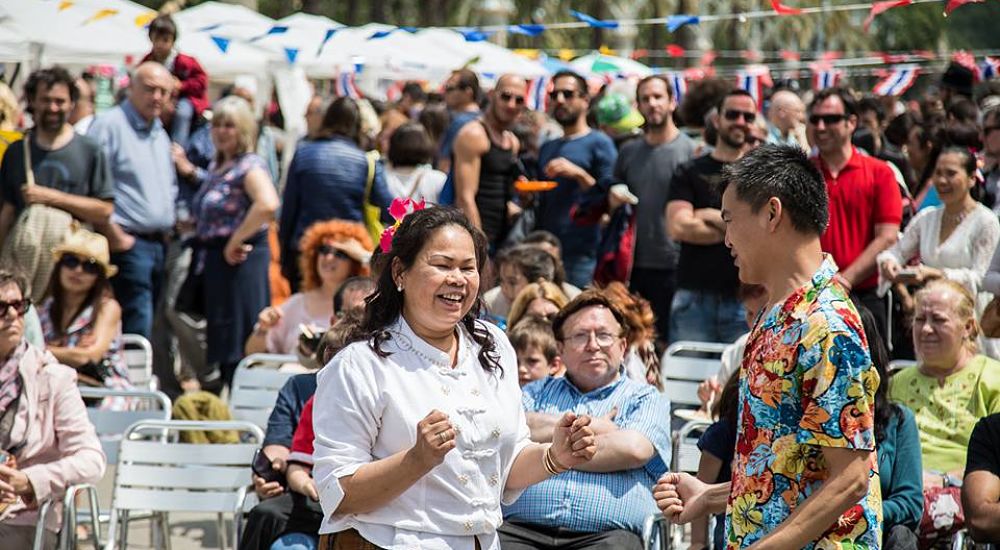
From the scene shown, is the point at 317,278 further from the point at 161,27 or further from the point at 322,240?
→ the point at 161,27

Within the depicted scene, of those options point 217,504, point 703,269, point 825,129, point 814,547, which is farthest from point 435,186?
point 814,547

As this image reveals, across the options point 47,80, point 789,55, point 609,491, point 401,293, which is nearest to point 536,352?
point 609,491

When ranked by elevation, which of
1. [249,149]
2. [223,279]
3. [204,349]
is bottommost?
[204,349]

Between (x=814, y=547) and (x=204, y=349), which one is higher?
(x=814, y=547)

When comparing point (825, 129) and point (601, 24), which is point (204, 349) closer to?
point (601, 24)

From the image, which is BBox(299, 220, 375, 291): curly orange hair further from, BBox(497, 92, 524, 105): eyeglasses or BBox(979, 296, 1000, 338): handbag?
BBox(979, 296, 1000, 338): handbag

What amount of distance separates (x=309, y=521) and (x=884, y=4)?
11.6ft

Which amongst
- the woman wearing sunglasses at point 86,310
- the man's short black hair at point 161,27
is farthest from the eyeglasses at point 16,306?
the man's short black hair at point 161,27

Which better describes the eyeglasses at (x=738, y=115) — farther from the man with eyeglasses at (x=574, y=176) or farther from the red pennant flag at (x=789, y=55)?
the red pennant flag at (x=789, y=55)

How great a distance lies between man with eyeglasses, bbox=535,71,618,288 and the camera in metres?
8.41

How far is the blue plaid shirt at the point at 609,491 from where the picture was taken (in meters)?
4.86

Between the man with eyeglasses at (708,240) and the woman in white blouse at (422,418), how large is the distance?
3.58 meters

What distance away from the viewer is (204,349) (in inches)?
373

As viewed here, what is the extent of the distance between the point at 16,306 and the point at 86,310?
6.25ft
